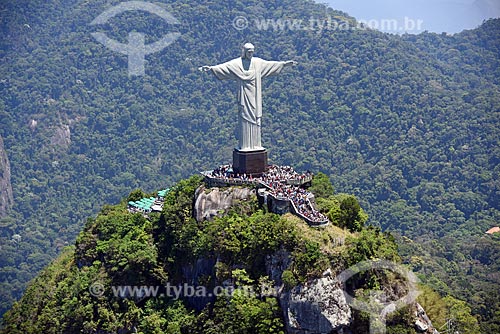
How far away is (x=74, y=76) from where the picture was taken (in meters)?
129

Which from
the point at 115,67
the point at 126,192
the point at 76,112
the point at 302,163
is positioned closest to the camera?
the point at 302,163

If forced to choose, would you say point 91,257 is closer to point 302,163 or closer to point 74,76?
point 302,163

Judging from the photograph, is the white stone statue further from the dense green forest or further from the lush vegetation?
the dense green forest

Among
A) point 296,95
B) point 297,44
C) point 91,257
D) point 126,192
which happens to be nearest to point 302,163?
point 296,95

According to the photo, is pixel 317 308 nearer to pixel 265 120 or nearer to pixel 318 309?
pixel 318 309

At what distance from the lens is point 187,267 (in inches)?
1346

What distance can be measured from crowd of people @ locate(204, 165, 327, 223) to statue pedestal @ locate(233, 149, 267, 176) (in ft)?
1.09

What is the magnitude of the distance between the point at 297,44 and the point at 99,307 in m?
98.6

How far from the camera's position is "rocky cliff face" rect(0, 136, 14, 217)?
344 feet

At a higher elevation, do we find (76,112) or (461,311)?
(76,112)

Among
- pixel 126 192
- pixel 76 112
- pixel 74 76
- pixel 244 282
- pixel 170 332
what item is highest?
pixel 74 76

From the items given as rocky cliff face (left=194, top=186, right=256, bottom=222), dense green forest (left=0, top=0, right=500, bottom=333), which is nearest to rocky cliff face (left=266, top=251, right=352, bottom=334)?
rocky cliff face (left=194, top=186, right=256, bottom=222)

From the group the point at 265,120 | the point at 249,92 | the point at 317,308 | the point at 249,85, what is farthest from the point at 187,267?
the point at 265,120

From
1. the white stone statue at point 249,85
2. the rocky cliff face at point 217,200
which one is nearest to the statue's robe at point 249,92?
the white stone statue at point 249,85
